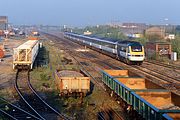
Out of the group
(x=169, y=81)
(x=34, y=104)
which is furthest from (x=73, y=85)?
(x=169, y=81)

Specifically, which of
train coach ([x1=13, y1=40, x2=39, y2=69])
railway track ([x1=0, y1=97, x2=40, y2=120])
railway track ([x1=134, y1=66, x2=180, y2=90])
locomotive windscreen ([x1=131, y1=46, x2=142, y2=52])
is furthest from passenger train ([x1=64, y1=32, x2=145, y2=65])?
railway track ([x1=0, y1=97, x2=40, y2=120])

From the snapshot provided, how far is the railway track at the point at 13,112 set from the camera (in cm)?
1640

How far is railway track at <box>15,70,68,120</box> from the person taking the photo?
16641mm

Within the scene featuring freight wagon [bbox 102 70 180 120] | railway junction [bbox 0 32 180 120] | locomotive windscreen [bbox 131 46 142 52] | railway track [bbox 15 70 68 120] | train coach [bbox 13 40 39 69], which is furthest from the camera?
locomotive windscreen [bbox 131 46 142 52]

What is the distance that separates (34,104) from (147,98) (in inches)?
259

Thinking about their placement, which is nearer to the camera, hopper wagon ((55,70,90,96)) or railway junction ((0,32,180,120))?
railway junction ((0,32,180,120))

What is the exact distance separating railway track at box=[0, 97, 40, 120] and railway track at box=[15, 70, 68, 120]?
1.09ft

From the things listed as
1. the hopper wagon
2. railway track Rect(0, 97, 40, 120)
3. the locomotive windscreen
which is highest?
the locomotive windscreen

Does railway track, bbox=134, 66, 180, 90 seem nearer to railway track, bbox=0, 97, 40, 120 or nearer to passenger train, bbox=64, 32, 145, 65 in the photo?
passenger train, bbox=64, 32, 145, 65

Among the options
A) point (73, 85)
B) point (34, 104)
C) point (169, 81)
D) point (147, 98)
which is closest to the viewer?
point (147, 98)

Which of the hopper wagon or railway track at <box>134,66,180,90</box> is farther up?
the hopper wagon

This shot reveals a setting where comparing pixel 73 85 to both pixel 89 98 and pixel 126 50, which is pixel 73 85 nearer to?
pixel 89 98

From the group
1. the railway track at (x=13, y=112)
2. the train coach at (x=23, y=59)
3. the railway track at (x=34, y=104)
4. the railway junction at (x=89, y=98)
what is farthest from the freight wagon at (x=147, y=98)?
the train coach at (x=23, y=59)

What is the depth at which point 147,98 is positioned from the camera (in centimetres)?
1583
